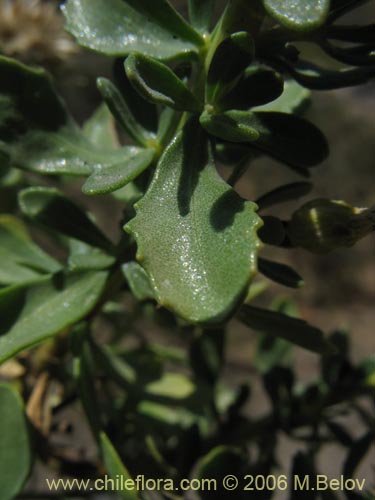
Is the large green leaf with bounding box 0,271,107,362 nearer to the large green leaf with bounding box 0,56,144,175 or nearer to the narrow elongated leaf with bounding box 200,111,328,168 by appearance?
the large green leaf with bounding box 0,56,144,175

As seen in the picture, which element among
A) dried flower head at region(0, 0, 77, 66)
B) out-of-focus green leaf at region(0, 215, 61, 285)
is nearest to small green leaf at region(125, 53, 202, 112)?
out-of-focus green leaf at region(0, 215, 61, 285)

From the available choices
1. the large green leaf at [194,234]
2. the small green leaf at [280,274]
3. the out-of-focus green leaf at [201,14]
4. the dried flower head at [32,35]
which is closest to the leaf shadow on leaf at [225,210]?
the large green leaf at [194,234]

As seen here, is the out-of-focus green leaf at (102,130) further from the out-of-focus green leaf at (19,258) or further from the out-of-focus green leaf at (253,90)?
the out-of-focus green leaf at (253,90)

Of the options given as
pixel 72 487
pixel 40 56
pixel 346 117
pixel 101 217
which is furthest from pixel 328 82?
pixel 346 117

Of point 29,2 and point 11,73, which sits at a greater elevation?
point 11,73

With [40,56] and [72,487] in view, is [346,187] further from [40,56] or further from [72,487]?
[72,487]
